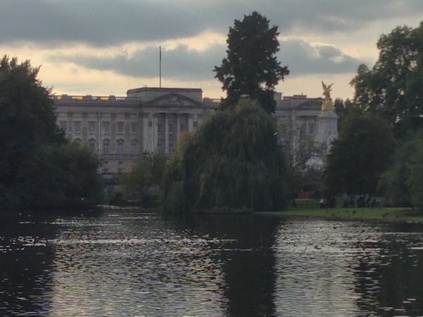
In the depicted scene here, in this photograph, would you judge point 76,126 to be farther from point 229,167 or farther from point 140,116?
point 229,167

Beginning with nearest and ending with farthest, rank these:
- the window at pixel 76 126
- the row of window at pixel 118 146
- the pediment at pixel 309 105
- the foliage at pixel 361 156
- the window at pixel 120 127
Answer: the foliage at pixel 361 156 < the row of window at pixel 118 146 < the window at pixel 76 126 < the window at pixel 120 127 < the pediment at pixel 309 105

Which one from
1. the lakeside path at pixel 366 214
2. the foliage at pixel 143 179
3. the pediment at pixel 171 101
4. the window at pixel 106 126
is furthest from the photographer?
the window at pixel 106 126

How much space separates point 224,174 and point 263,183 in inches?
104

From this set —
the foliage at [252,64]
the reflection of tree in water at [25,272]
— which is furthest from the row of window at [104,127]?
the reflection of tree in water at [25,272]

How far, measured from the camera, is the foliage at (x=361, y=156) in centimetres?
8969

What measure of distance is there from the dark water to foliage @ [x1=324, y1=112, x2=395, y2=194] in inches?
1255

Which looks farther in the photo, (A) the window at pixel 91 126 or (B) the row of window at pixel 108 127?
(A) the window at pixel 91 126

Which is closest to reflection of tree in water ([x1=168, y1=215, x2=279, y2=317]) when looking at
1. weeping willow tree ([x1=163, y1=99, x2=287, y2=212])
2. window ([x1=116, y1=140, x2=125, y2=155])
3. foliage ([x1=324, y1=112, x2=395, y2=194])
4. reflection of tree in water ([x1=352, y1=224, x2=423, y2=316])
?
reflection of tree in water ([x1=352, y1=224, x2=423, y2=316])

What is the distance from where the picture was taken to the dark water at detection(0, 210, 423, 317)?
87.4 feet

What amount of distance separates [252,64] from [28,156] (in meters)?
18.9

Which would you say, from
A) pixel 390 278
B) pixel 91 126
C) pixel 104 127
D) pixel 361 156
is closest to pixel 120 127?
pixel 104 127

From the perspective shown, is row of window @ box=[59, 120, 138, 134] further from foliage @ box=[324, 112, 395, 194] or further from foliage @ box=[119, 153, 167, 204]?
foliage @ box=[324, 112, 395, 194]

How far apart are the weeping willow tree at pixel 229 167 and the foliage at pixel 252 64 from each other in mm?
13290

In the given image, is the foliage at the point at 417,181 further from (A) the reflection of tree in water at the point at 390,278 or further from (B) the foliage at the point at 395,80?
(B) the foliage at the point at 395,80
